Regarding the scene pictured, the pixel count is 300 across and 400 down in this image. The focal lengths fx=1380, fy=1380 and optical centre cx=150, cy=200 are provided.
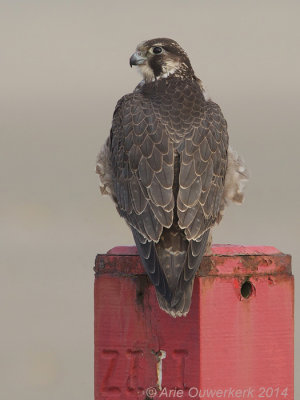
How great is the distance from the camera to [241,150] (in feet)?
57.3

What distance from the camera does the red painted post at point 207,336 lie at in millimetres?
5711

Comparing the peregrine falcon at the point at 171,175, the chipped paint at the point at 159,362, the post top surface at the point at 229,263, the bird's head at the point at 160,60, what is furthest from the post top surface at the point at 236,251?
the bird's head at the point at 160,60

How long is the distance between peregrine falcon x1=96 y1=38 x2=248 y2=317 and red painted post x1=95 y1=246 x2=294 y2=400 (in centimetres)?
10

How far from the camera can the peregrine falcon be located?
250 inches

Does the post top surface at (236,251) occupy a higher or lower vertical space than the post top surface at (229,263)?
higher

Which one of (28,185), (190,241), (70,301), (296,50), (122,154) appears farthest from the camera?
(296,50)

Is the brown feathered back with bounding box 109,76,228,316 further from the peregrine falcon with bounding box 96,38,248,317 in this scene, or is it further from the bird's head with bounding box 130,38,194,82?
the bird's head with bounding box 130,38,194,82

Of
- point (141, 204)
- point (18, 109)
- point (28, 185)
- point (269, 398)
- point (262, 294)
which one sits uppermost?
point (18, 109)

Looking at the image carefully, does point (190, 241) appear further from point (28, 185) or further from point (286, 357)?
point (28, 185)

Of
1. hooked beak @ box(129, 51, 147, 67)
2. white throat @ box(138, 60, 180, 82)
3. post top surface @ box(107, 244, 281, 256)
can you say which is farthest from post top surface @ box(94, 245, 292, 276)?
hooked beak @ box(129, 51, 147, 67)

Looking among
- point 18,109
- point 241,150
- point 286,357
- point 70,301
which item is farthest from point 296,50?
point 286,357

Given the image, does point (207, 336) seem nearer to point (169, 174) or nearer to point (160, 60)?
point (169, 174)

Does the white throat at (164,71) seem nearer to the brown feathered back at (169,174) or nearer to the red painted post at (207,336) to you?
the brown feathered back at (169,174)

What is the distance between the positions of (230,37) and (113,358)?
67.1 feet
